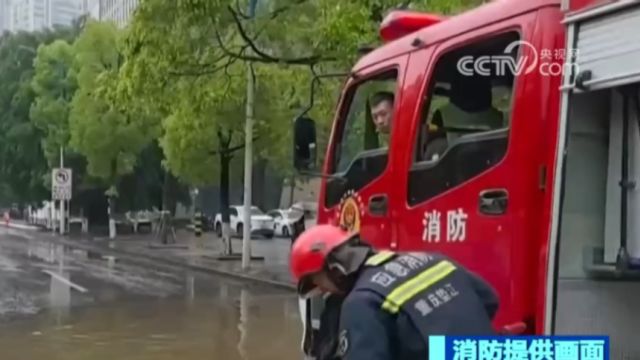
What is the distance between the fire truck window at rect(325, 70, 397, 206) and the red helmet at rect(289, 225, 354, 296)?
2.30 metres

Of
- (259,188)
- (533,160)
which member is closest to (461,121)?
(533,160)

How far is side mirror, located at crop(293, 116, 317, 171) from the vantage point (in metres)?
6.54

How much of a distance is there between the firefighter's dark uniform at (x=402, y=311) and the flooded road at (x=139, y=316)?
26.8 feet

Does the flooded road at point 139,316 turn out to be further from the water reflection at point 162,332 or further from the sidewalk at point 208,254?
the sidewalk at point 208,254

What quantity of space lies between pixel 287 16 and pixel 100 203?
3963 centimetres

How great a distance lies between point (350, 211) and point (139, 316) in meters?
10.1

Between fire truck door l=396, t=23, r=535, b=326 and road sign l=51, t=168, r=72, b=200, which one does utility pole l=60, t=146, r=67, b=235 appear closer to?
road sign l=51, t=168, r=72, b=200

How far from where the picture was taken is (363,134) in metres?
6.39


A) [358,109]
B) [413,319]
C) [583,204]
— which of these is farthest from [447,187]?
[413,319]

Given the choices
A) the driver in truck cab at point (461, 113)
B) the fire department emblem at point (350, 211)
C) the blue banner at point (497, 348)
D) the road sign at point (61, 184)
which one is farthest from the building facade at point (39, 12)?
the blue banner at point (497, 348)

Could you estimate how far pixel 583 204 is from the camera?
4398 millimetres

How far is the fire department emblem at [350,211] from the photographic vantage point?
6043 millimetres

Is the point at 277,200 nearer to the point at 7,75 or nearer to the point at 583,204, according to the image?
the point at 7,75

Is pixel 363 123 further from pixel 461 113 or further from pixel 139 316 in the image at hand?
pixel 139 316
